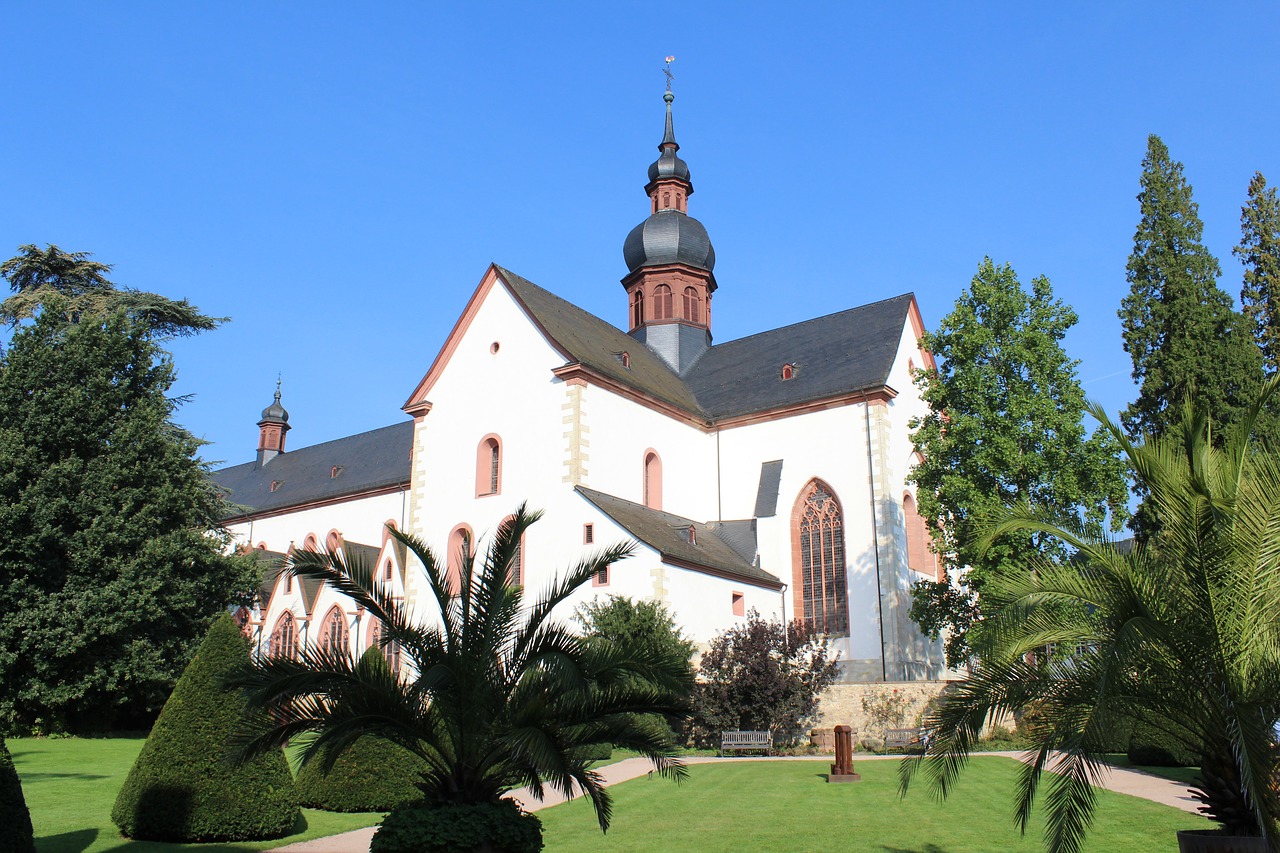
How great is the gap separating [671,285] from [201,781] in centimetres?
2808

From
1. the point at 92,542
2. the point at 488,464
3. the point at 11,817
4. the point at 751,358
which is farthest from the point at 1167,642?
the point at 751,358

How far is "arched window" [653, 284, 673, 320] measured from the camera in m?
37.4

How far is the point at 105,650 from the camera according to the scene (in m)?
25.7

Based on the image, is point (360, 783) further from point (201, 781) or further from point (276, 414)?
point (276, 414)

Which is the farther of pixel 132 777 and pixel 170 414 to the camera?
pixel 170 414

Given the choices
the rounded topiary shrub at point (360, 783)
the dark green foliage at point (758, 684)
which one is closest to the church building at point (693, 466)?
the dark green foliage at point (758, 684)

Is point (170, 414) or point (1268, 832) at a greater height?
point (170, 414)

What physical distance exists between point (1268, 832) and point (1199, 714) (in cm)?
125

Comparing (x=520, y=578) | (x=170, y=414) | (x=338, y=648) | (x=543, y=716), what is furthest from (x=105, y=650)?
(x=543, y=716)

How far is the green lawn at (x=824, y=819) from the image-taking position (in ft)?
39.4

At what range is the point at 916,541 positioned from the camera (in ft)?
98.1

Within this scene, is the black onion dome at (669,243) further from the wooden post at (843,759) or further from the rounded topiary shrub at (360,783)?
the rounded topiary shrub at (360,783)

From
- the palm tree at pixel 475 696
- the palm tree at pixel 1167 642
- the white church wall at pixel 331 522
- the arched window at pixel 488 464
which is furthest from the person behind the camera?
the white church wall at pixel 331 522

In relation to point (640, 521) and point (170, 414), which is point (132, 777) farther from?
point (170, 414)
